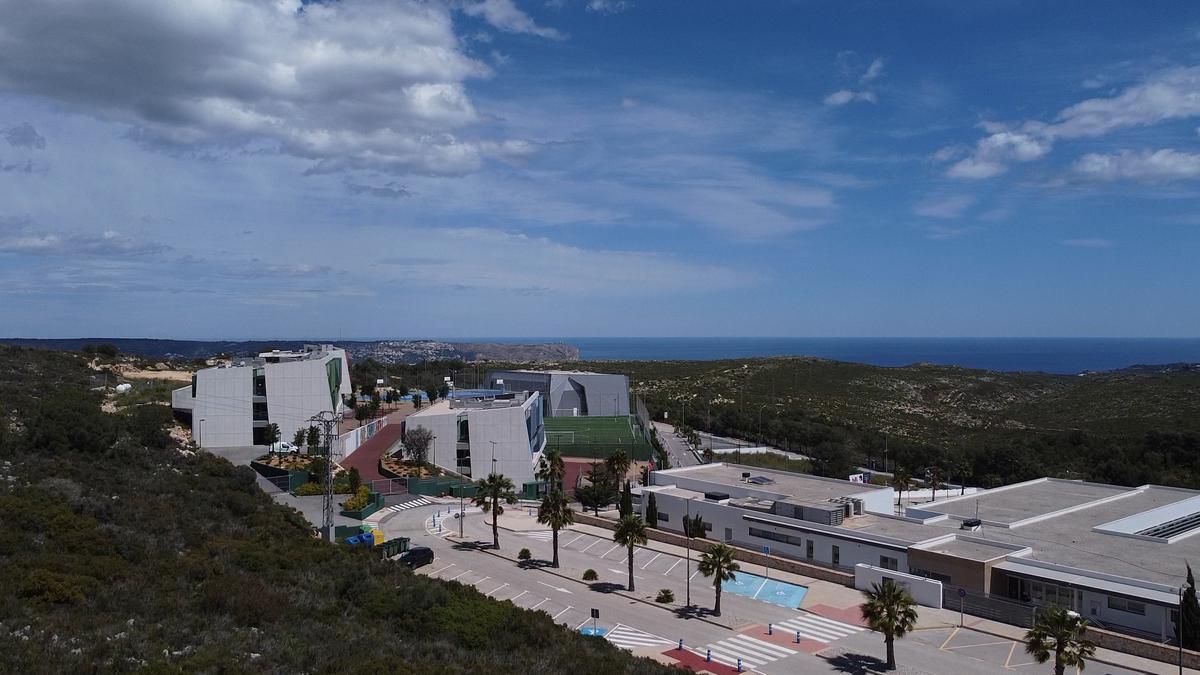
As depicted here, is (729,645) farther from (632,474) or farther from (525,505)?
(632,474)

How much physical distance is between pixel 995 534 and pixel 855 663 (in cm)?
1633

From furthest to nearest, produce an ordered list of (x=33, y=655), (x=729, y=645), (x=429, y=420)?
(x=429, y=420) → (x=729, y=645) → (x=33, y=655)

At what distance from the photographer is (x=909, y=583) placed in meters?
36.1

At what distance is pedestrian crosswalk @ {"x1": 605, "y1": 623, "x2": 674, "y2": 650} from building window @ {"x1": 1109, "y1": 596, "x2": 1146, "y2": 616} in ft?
58.5

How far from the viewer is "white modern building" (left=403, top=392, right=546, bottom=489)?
212 ft

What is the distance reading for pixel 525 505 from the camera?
6006cm

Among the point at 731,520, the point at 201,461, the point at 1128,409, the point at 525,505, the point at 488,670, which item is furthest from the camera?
the point at 1128,409

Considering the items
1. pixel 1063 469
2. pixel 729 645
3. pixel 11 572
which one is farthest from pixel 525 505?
pixel 1063 469

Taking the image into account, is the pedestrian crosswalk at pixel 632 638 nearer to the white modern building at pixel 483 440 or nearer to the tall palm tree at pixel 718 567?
the tall palm tree at pixel 718 567

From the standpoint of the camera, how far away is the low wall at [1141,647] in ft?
92.3

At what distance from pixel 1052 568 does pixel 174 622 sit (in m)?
33.5

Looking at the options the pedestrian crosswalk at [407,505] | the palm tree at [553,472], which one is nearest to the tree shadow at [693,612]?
the palm tree at [553,472]

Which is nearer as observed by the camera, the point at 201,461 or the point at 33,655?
the point at 33,655

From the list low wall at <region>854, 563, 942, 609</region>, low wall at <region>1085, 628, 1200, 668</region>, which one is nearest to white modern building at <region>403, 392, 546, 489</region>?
low wall at <region>854, 563, 942, 609</region>
